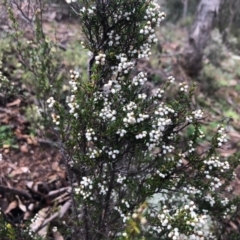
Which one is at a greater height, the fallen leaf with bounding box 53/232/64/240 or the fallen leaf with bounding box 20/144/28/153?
the fallen leaf with bounding box 20/144/28/153

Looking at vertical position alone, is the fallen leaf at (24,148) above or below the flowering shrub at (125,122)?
below

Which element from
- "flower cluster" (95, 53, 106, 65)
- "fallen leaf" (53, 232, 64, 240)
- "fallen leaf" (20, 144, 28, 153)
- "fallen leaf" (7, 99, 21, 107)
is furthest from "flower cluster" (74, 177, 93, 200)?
"fallen leaf" (7, 99, 21, 107)

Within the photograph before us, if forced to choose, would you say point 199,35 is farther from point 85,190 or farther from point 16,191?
point 85,190

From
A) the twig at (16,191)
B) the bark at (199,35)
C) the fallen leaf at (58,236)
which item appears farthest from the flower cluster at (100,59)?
the bark at (199,35)

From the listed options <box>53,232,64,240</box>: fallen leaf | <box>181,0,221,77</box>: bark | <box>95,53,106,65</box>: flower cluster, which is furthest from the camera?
<box>181,0,221,77</box>: bark

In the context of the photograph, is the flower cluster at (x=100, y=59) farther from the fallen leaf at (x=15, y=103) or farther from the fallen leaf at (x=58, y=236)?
the fallen leaf at (x=15, y=103)

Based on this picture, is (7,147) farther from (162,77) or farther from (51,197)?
(162,77)

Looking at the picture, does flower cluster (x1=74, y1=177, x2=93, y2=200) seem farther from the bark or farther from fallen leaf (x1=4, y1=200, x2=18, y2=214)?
the bark

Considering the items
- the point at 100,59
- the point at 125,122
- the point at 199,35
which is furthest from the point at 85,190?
the point at 199,35
